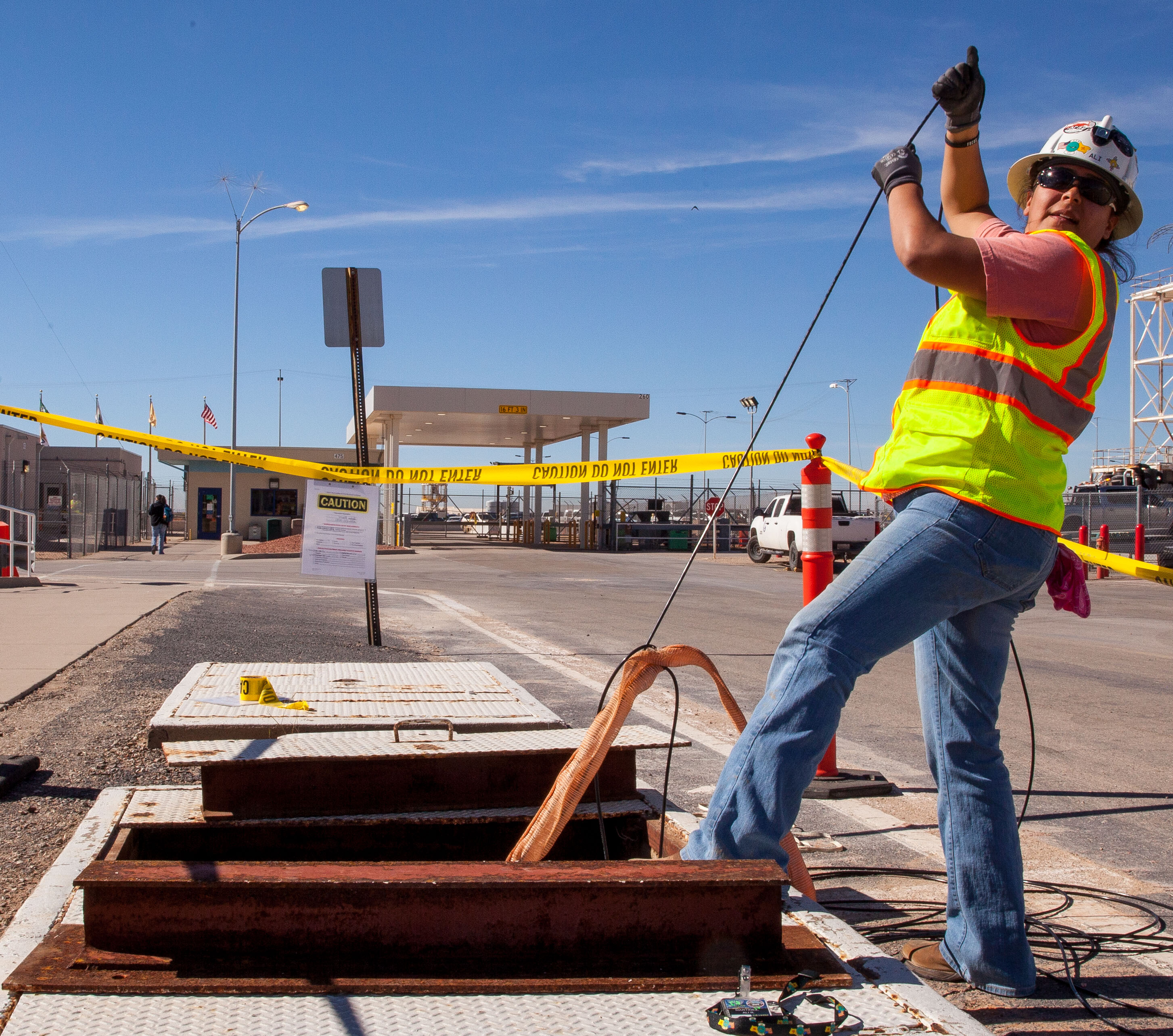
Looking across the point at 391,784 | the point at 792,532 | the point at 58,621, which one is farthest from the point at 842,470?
the point at 792,532

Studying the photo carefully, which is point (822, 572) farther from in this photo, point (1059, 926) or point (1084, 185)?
point (1084, 185)

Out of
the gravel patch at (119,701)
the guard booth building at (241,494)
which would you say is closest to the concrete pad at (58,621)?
the gravel patch at (119,701)

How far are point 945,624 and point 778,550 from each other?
25193 millimetres

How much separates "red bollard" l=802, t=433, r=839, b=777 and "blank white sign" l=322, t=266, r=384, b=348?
4.38 m

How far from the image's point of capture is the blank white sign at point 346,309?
7.82m

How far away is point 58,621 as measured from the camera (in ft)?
31.2

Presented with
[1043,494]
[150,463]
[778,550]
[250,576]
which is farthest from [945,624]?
[150,463]

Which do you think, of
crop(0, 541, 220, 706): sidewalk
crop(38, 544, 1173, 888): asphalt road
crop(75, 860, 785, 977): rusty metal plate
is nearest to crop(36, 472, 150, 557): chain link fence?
crop(0, 541, 220, 706): sidewalk

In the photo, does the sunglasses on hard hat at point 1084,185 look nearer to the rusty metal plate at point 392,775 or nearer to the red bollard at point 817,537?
the rusty metal plate at point 392,775

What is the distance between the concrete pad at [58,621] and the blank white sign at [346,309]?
2956 millimetres

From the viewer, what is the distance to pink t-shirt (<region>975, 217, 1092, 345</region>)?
2.26 m

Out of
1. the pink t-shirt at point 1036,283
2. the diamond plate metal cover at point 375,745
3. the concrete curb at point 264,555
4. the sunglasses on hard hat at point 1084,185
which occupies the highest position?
the sunglasses on hard hat at point 1084,185

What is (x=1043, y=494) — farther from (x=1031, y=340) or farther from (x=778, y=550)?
(x=778, y=550)

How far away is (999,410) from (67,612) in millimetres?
10242
